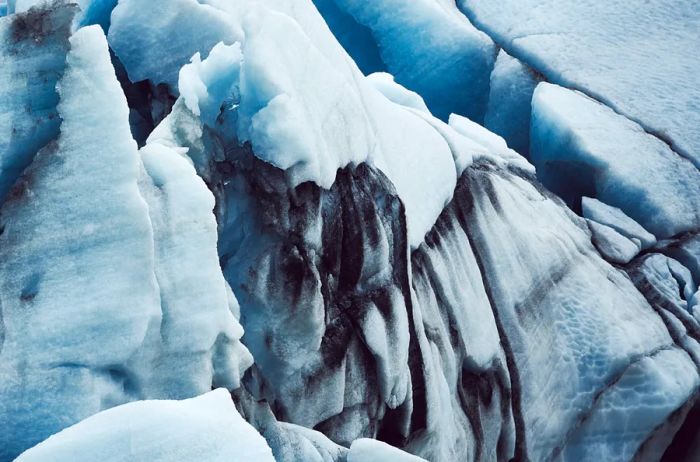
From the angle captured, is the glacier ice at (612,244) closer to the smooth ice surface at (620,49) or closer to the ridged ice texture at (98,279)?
the smooth ice surface at (620,49)

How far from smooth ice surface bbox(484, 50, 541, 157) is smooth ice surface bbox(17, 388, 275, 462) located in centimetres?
496

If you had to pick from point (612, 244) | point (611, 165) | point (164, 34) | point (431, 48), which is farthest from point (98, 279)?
point (431, 48)

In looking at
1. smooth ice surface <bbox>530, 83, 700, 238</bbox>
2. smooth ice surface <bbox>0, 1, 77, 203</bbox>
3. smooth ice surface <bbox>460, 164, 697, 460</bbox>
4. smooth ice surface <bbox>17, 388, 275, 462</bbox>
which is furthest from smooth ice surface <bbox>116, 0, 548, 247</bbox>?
smooth ice surface <bbox>530, 83, 700, 238</bbox>

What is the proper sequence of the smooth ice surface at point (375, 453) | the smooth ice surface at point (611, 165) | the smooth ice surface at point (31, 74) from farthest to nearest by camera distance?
the smooth ice surface at point (611, 165) → the smooth ice surface at point (375, 453) → the smooth ice surface at point (31, 74)

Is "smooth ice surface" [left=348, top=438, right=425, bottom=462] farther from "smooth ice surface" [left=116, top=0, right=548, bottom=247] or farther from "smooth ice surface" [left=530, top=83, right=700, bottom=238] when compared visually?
"smooth ice surface" [left=530, top=83, right=700, bottom=238]

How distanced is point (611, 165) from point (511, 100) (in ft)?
3.93

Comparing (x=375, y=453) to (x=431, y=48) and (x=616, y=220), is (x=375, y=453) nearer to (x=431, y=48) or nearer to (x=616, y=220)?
(x=616, y=220)

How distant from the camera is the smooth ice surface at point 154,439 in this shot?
1883mm

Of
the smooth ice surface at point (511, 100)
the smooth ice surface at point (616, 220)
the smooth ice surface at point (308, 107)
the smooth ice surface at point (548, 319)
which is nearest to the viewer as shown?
the smooth ice surface at point (308, 107)

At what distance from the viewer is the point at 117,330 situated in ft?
7.47

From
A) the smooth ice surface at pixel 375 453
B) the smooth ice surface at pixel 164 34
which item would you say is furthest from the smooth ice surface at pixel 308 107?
the smooth ice surface at pixel 375 453

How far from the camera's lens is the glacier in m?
2.30

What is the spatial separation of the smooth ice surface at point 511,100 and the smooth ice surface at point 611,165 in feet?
1.18

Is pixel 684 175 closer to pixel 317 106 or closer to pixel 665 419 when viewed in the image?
pixel 665 419
